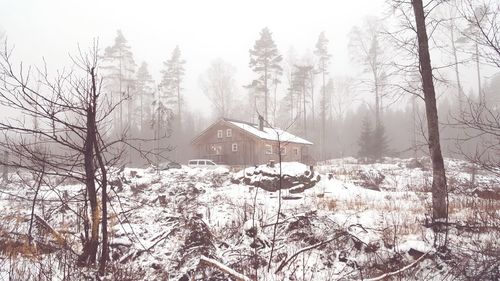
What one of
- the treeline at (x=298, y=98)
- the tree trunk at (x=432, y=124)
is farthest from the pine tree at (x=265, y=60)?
the tree trunk at (x=432, y=124)

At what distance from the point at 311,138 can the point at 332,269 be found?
46.5 meters

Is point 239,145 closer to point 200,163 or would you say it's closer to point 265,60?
point 200,163

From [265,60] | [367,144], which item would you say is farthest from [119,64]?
[367,144]

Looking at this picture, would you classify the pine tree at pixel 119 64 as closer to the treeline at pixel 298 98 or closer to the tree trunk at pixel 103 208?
the treeline at pixel 298 98

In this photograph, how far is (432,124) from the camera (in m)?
7.75

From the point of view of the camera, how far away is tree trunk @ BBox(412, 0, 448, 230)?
24.0 ft

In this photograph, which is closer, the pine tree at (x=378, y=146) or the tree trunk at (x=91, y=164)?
the tree trunk at (x=91, y=164)

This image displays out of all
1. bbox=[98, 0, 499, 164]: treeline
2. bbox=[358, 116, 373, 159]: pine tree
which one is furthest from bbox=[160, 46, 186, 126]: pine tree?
bbox=[358, 116, 373, 159]: pine tree

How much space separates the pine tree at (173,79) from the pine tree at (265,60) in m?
12.3

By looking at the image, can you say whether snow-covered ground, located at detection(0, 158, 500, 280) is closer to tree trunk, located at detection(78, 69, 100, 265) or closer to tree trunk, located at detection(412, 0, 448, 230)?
tree trunk, located at detection(78, 69, 100, 265)

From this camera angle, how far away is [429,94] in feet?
25.5

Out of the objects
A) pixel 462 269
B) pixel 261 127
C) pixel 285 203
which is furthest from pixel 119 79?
pixel 462 269

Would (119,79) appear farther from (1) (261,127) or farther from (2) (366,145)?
(2) (366,145)

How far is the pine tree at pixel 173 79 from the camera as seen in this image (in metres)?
48.6
